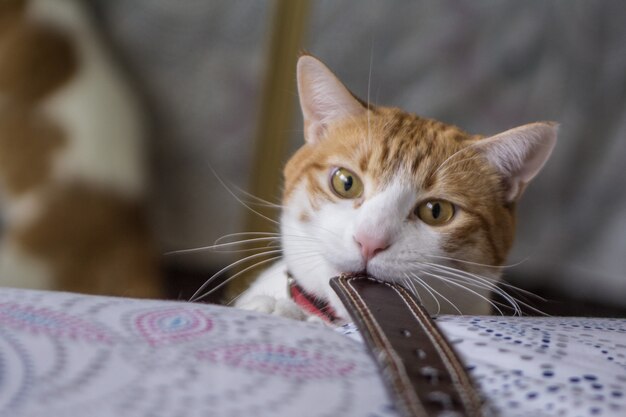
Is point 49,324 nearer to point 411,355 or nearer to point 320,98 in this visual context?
point 411,355

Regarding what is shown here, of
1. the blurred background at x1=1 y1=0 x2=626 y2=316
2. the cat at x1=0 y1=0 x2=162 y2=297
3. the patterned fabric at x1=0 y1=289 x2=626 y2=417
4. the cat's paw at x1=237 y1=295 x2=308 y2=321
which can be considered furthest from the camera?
the blurred background at x1=1 y1=0 x2=626 y2=316

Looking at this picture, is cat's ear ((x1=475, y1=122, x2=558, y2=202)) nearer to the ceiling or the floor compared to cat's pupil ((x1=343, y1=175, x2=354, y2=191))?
nearer to the ceiling

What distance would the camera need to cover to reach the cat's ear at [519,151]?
746 millimetres

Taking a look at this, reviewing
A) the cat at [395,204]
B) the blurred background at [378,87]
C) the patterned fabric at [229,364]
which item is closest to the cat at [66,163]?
the blurred background at [378,87]

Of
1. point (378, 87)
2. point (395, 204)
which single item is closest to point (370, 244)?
point (395, 204)

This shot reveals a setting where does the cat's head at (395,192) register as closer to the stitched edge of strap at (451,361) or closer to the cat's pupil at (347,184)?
the cat's pupil at (347,184)

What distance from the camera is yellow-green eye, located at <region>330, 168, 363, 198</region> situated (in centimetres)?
74

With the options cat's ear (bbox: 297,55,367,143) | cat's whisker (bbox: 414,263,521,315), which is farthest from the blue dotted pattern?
cat's ear (bbox: 297,55,367,143)

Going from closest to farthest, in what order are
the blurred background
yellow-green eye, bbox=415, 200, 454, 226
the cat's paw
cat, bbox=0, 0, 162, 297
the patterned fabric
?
the patterned fabric → the cat's paw → yellow-green eye, bbox=415, 200, 454, 226 → cat, bbox=0, 0, 162, 297 → the blurred background

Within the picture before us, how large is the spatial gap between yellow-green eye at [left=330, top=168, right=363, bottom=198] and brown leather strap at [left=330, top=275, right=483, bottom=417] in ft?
0.67

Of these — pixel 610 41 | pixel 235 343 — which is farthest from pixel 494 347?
pixel 610 41

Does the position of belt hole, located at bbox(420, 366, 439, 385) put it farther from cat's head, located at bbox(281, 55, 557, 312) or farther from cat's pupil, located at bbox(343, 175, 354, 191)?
cat's pupil, located at bbox(343, 175, 354, 191)

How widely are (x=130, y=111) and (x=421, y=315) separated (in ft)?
2.30

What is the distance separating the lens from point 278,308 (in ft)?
2.04
